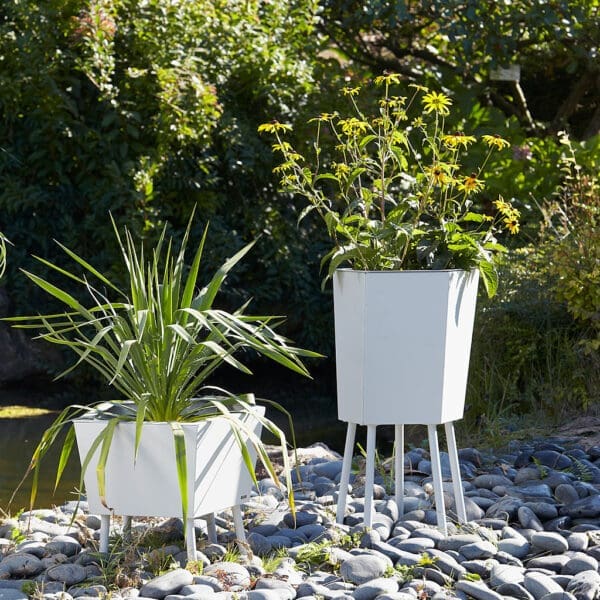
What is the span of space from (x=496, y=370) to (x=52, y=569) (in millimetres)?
3368

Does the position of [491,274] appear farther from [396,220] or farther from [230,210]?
[230,210]

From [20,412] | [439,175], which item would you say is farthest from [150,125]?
[439,175]

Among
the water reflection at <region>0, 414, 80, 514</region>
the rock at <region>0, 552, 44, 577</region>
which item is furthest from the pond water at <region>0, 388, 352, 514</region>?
the rock at <region>0, 552, 44, 577</region>

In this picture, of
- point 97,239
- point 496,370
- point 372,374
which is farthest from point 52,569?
point 97,239

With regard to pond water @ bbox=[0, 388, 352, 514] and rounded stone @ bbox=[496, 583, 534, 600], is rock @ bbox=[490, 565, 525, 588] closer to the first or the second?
rounded stone @ bbox=[496, 583, 534, 600]

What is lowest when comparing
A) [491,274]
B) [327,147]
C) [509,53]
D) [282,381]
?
[282,381]

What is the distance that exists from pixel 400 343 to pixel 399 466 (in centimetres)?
58

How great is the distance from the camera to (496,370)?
5762 mm

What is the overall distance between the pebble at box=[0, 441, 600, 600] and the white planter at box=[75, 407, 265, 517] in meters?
0.19

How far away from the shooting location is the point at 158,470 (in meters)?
2.96

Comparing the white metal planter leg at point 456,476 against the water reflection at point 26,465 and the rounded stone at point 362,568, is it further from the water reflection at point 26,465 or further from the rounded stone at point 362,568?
the water reflection at point 26,465

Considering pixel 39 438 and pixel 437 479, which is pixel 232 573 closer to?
pixel 437 479

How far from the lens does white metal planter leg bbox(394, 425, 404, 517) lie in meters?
3.55

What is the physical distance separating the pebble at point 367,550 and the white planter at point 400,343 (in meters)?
0.43
